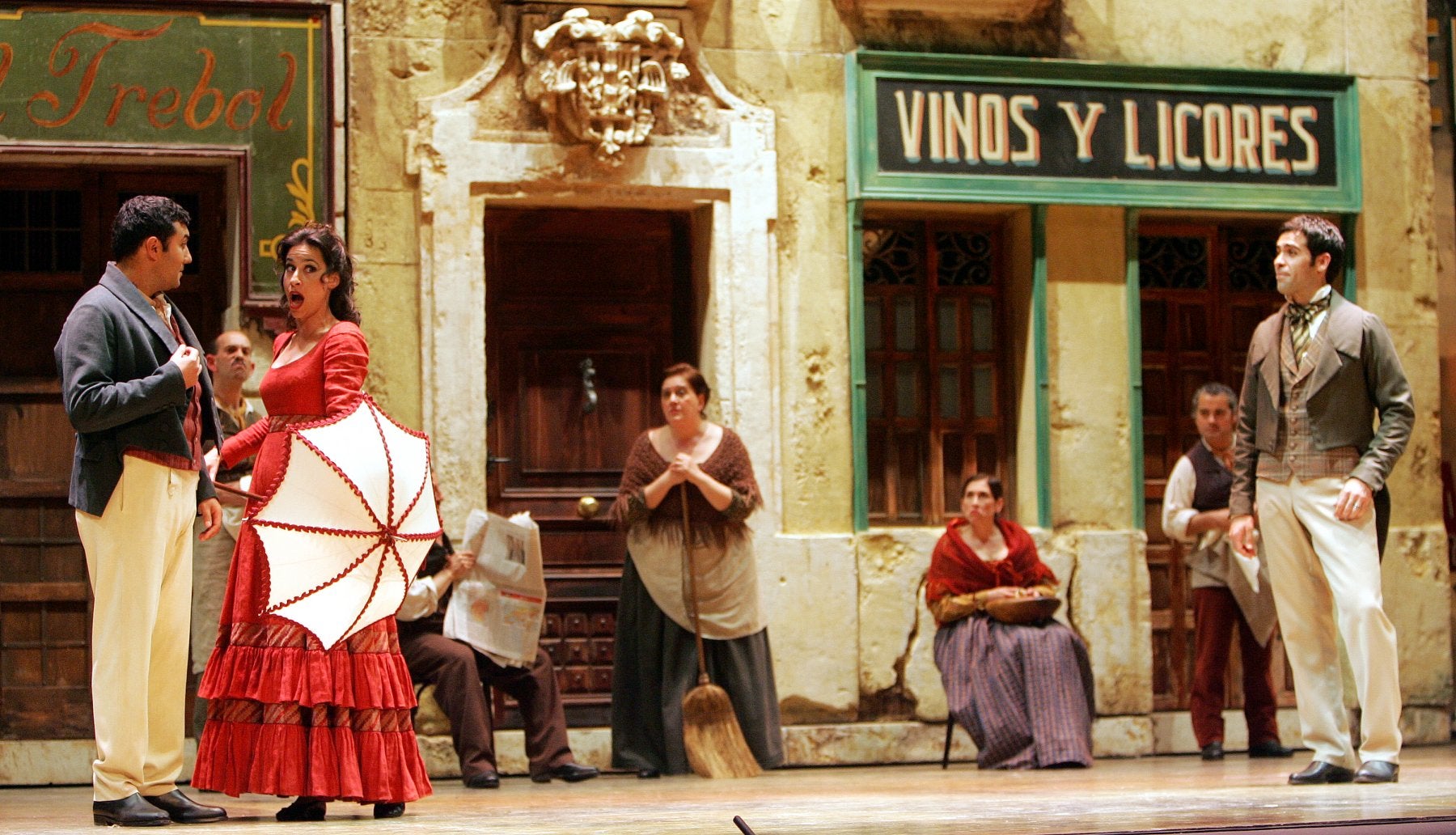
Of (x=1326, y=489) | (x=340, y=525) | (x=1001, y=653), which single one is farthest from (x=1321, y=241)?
(x=340, y=525)

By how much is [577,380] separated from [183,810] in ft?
12.2

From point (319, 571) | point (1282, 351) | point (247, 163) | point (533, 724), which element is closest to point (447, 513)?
point (533, 724)

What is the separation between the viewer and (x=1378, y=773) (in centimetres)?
648

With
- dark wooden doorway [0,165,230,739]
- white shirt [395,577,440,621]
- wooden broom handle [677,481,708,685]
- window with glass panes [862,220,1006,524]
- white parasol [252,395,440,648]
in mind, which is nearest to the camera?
white parasol [252,395,440,648]

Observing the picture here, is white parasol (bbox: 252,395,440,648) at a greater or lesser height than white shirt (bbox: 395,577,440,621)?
greater

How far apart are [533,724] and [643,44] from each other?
304 centimetres

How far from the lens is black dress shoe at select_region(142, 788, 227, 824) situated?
542cm

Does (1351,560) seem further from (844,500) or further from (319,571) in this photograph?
(319,571)

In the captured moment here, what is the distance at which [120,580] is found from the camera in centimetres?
526

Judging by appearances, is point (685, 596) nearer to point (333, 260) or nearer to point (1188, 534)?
point (1188, 534)

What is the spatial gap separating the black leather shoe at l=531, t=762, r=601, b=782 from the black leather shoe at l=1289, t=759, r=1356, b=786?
2707 mm

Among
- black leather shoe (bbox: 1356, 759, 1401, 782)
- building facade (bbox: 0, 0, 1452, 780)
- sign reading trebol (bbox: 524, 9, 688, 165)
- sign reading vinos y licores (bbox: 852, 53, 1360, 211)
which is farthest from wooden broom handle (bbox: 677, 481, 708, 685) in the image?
black leather shoe (bbox: 1356, 759, 1401, 782)

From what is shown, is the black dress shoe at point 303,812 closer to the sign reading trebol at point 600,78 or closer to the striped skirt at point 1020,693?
the striped skirt at point 1020,693

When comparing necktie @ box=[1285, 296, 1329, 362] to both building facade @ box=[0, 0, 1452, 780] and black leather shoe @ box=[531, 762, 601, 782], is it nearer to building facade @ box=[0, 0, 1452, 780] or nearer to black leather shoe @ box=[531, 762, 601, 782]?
building facade @ box=[0, 0, 1452, 780]
